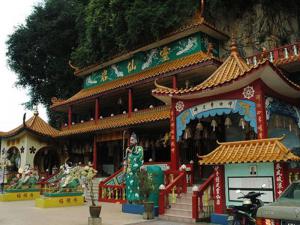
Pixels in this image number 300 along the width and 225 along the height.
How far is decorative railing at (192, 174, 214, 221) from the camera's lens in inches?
399

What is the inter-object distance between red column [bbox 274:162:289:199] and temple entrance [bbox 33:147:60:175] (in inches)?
775

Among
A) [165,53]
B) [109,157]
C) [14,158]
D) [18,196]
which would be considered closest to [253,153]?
[165,53]

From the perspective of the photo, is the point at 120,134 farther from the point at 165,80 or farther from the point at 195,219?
the point at 195,219

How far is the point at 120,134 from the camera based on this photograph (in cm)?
1998

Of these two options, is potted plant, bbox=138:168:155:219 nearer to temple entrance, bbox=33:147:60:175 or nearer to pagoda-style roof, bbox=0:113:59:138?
pagoda-style roof, bbox=0:113:59:138

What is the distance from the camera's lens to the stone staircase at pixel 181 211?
1055 cm

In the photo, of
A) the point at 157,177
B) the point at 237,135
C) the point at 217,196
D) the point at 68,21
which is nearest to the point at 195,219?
the point at 217,196

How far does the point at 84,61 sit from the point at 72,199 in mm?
13055

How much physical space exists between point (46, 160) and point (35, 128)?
298 centimetres

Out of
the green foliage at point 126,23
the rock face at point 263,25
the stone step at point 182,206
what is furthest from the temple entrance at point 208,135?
the green foliage at point 126,23

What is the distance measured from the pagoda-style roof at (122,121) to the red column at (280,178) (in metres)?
8.03

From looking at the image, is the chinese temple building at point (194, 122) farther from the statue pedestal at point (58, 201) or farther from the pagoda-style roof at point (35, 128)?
the statue pedestal at point (58, 201)

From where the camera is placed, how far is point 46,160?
87.7ft

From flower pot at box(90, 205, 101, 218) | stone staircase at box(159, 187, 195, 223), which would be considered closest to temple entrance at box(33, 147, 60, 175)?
stone staircase at box(159, 187, 195, 223)
